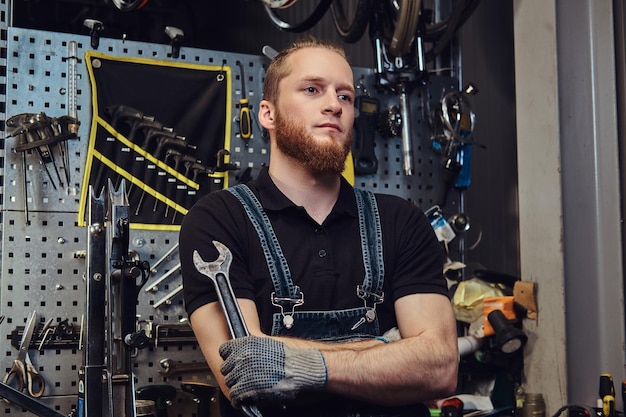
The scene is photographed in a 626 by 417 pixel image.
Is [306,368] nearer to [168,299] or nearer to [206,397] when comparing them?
[206,397]

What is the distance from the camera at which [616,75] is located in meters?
3.10

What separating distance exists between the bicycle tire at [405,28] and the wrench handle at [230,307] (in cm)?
203

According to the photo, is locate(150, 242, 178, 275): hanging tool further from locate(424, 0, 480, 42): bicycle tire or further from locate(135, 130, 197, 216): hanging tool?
locate(424, 0, 480, 42): bicycle tire

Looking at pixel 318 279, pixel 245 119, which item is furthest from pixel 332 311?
pixel 245 119

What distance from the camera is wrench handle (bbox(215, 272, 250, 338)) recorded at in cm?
173

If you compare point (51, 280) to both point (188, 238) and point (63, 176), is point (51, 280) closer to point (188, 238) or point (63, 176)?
point (63, 176)

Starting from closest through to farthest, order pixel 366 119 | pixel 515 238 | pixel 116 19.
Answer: pixel 366 119, pixel 515 238, pixel 116 19

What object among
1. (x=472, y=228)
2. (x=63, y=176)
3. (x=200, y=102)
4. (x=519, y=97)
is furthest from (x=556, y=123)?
(x=63, y=176)

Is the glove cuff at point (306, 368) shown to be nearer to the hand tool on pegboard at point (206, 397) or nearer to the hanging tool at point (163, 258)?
the hand tool on pegboard at point (206, 397)

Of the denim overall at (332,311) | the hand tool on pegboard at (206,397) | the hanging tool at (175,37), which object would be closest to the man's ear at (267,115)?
the denim overall at (332,311)

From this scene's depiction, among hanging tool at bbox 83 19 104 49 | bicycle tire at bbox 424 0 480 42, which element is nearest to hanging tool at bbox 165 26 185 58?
hanging tool at bbox 83 19 104 49

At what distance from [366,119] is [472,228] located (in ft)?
2.77

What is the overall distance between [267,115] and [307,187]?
26cm

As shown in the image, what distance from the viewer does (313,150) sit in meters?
2.19
